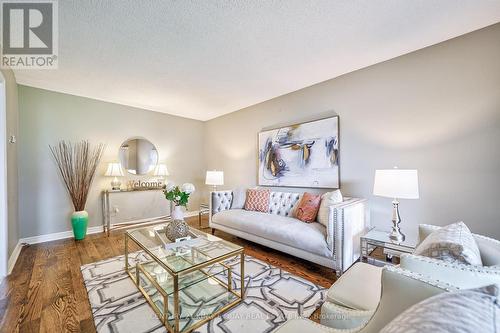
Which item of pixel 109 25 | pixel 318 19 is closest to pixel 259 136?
pixel 318 19

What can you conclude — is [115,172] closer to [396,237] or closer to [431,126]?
[396,237]

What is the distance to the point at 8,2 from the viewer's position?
5.21 ft

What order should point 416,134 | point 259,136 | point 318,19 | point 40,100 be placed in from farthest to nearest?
point 259,136 < point 40,100 < point 416,134 < point 318,19

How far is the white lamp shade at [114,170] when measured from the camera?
357 centimetres

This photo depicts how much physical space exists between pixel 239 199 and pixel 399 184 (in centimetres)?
229

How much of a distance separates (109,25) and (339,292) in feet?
8.81

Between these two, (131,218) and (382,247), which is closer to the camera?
(382,247)

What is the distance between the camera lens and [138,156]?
4.08m

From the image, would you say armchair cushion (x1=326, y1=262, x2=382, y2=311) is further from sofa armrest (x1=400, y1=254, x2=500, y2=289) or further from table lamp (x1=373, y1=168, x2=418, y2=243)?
table lamp (x1=373, y1=168, x2=418, y2=243)

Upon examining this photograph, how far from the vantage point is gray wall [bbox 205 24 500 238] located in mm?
1874

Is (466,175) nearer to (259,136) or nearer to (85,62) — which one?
(259,136)

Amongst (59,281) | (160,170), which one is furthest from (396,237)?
(160,170)

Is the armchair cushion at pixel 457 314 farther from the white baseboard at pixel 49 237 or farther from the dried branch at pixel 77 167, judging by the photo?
the white baseboard at pixel 49 237

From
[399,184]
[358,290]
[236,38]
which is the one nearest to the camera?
[358,290]
